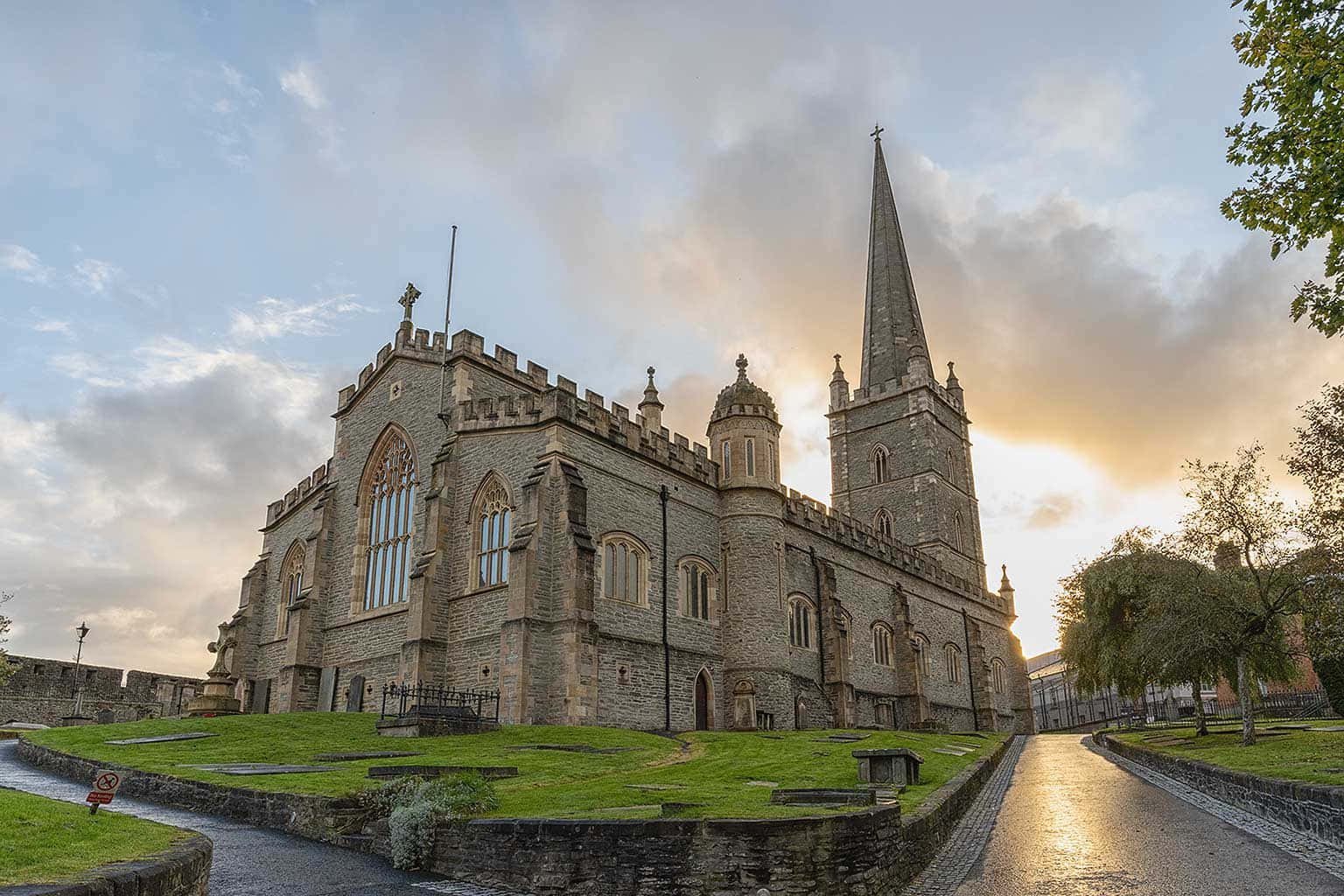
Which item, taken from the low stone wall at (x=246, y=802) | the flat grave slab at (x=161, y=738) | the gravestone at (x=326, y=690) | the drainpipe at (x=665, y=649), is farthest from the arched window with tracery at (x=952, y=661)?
the low stone wall at (x=246, y=802)

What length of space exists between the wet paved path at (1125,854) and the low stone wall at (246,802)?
828cm

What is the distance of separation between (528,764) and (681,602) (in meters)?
14.4

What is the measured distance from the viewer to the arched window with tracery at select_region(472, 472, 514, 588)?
97.0 feet

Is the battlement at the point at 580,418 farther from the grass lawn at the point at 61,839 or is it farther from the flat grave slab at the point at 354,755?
the grass lawn at the point at 61,839

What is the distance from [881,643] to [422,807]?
1406 inches

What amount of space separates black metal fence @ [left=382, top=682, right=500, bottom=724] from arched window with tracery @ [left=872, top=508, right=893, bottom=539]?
133ft

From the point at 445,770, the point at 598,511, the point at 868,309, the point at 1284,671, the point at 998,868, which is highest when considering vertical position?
the point at 868,309

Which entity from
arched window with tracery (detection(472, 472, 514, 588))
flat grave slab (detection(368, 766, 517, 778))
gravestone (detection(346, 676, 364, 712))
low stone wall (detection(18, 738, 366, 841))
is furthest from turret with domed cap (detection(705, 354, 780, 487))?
low stone wall (detection(18, 738, 366, 841))

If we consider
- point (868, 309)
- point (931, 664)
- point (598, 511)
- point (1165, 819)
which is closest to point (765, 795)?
point (1165, 819)

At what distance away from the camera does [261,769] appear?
17.9 meters

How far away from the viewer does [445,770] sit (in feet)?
53.9

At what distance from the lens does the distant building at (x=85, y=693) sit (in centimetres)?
3569

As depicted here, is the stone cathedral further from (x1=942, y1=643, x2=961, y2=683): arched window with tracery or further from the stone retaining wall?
the stone retaining wall

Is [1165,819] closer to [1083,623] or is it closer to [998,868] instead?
[998,868]
